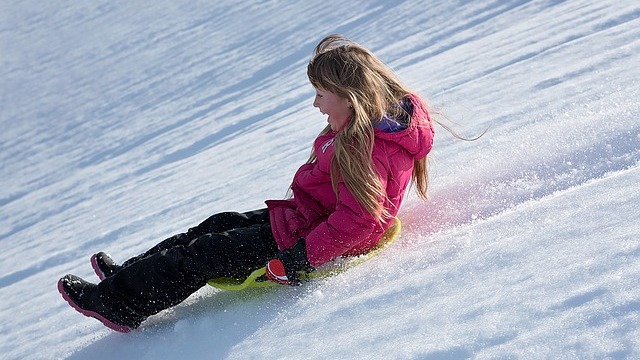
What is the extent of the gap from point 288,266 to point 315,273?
0.14m

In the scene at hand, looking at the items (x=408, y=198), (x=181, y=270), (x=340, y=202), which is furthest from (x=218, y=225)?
(x=408, y=198)

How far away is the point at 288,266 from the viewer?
285 cm

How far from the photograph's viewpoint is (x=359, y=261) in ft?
9.82

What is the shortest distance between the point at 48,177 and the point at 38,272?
3.35 metres

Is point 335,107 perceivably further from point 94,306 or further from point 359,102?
Result: point 94,306

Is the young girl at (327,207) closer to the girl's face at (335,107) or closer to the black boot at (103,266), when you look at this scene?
the girl's face at (335,107)

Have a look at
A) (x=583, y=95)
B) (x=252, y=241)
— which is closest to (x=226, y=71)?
(x=583, y=95)

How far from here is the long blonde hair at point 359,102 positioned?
281 centimetres

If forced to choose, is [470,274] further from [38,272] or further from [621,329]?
[38,272]

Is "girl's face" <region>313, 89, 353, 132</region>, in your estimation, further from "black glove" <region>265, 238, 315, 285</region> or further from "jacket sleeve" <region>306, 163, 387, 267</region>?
"black glove" <region>265, 238, 315, 285</region>

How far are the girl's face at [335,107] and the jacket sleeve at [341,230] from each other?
0.21 meters

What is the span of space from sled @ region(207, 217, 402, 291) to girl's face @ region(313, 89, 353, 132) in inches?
19.3

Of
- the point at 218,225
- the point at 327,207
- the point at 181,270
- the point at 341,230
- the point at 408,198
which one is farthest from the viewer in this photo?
the point at 408,198

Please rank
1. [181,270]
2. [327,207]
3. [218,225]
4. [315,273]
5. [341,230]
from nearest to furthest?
[341,230]
[315,273]
[181,270]
[327,207]
[218,225]
